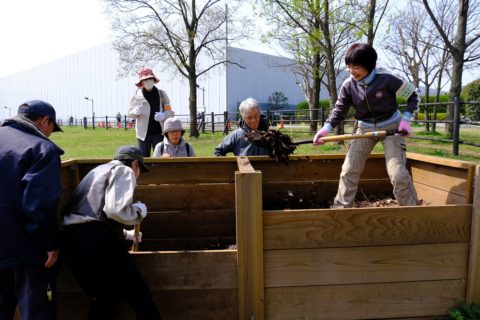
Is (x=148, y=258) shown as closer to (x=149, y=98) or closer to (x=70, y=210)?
Result: (x=70, y=210)

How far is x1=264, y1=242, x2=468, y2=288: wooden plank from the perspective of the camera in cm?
227

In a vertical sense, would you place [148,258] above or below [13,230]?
below

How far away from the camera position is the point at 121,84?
140ft

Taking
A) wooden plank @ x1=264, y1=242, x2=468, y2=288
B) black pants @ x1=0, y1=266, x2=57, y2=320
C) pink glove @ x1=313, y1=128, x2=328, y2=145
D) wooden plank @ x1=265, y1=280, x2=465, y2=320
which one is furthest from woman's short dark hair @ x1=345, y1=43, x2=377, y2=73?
black pants @ x1=0, y1=266, x2=57, y2=320

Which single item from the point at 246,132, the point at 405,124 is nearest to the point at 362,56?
the point at 405,124

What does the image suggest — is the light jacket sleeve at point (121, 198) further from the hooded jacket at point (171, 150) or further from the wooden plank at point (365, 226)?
the hooded jacket at point (171, 150)

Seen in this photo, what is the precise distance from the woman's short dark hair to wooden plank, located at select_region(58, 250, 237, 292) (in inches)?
65.4

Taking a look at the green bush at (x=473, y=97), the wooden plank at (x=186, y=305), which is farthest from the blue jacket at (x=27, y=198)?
the green bush at (x=473, y=97)

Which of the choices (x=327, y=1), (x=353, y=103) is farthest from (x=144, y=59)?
(x=353, y=103)

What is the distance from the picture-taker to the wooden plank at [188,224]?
3.63 metres

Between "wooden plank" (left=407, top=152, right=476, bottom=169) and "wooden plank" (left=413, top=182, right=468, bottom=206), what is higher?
"wooden plank" (left=407, top=152, right=476, bottom=169)

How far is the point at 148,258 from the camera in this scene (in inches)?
92.4

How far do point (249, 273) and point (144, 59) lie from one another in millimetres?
18234

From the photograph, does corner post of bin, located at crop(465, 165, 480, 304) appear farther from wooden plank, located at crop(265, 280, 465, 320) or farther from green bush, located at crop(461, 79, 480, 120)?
green bush, located at crop(461, 79, 480, 120)
